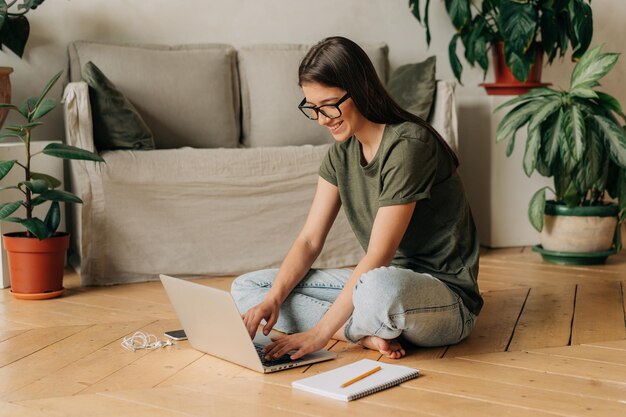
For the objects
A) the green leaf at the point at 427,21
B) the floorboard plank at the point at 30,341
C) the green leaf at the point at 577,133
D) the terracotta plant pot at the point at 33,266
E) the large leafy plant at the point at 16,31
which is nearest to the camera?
the floorboard plank at the point at 30,341

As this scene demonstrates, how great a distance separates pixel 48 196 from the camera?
2896mm

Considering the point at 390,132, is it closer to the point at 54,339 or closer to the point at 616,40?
the point at 54,339

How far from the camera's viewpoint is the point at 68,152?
9.42 ft

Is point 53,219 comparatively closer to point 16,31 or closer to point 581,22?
point 16,31

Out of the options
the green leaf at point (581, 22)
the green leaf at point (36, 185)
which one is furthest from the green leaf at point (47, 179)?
the green leaf at point (581, 22)

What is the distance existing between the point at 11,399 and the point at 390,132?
3.51 feet

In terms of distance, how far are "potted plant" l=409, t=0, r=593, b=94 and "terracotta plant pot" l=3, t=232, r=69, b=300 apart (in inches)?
79.4

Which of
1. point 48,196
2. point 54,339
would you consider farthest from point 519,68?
point 54,339

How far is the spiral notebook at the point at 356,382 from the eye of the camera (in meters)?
1.86

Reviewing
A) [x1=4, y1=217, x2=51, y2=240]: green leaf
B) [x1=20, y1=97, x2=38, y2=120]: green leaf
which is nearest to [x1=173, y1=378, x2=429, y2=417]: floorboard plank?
[x1=4, y1=217, x2=51, y2=240]: green leaf

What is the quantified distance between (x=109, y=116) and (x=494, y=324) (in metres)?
1.64

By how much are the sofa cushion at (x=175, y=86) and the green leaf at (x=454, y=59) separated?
43.0 inches

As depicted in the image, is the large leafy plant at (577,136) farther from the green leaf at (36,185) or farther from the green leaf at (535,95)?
the green leaf at (36,185)

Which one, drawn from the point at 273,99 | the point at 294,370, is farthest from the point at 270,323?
the point at 273,99
